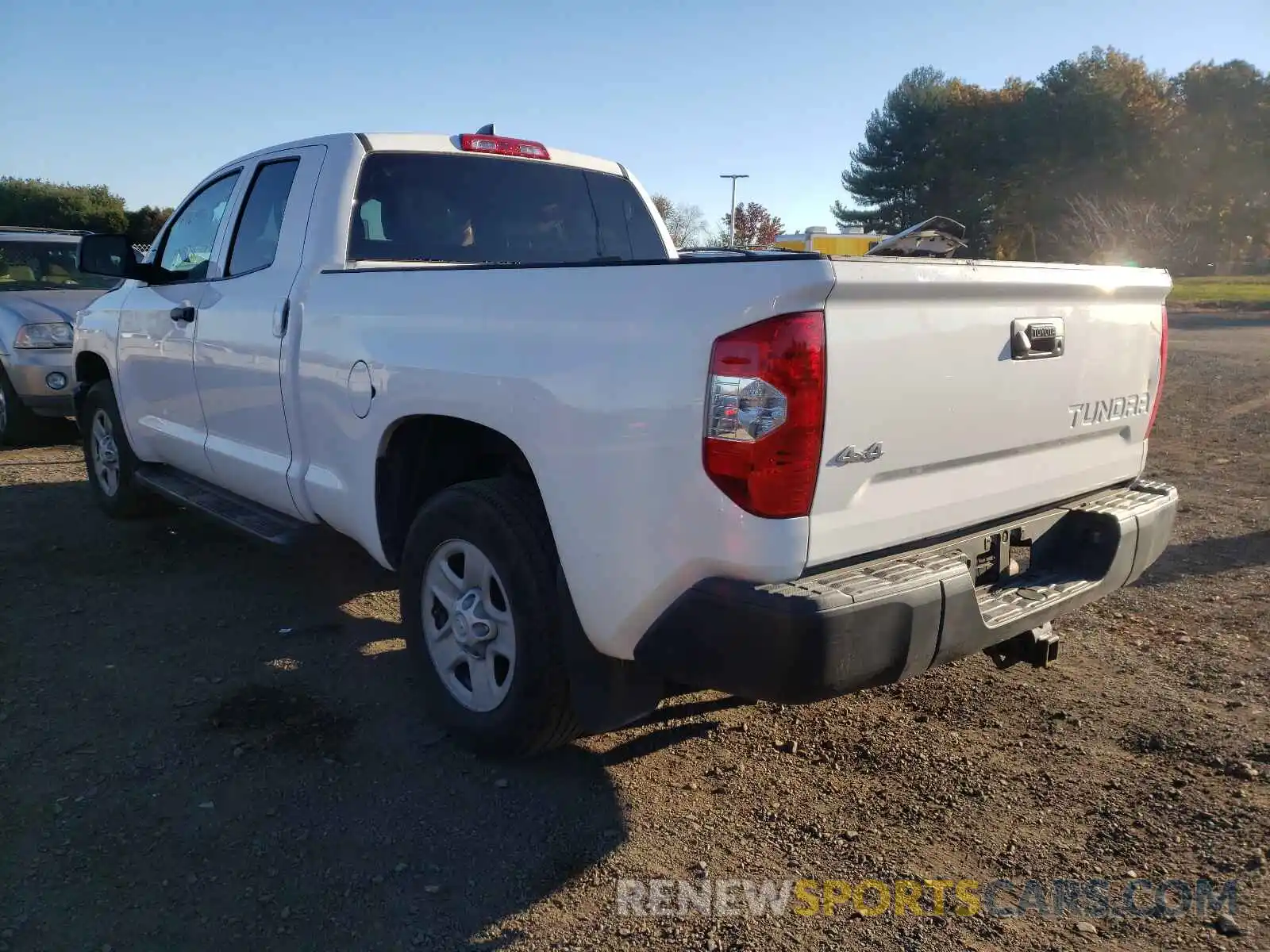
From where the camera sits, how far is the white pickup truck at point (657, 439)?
2.32m

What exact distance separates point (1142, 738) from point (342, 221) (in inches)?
141

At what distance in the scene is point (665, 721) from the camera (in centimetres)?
359

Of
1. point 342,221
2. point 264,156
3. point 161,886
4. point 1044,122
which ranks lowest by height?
point 161,886

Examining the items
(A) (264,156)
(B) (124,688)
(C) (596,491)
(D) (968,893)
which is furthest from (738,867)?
(A) (264,156)

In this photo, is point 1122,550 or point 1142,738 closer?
point 1122,550

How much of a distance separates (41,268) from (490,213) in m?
7.40

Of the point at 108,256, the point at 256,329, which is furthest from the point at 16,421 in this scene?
the point at 256,329

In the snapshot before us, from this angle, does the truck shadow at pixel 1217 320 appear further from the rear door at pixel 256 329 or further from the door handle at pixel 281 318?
the door handle at pixel 281 318

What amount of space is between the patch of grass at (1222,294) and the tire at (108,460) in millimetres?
21478

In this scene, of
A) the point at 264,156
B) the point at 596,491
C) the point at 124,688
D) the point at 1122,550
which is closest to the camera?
the point at 596,491

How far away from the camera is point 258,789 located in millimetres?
3125

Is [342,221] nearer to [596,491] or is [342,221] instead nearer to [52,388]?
[596,491]

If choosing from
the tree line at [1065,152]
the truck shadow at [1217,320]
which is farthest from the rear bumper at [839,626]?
the tree line at [1065,152]

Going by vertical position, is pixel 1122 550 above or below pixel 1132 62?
below
